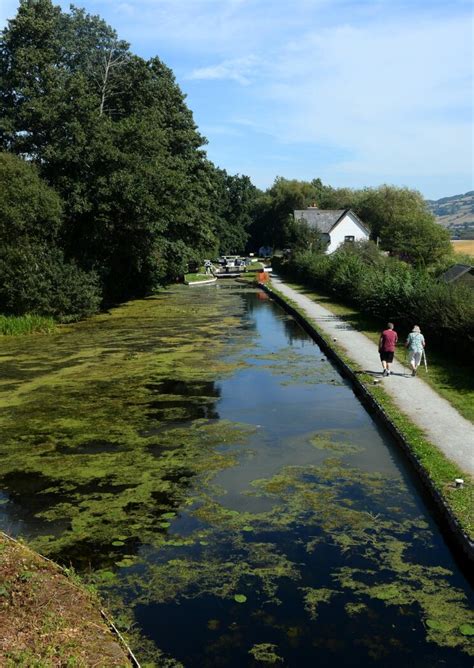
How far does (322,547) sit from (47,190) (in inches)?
1095

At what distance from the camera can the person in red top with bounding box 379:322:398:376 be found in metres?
18.5

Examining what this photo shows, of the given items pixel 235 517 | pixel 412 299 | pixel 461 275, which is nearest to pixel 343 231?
pixel 461 275

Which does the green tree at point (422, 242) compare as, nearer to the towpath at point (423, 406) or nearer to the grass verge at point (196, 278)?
the grass verge at point (196, 278)

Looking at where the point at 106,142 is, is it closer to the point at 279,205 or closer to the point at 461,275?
the point at 461,275

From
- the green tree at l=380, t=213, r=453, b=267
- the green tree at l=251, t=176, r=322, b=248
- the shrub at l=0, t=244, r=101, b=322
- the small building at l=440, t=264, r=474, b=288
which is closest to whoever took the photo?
the small building at l=440, t=264, r=474, b=288

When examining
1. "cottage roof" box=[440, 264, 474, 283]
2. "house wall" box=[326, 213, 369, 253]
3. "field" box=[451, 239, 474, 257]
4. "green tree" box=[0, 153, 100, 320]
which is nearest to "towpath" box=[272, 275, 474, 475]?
"cottage roof" box=[440, 264, 474, 283]

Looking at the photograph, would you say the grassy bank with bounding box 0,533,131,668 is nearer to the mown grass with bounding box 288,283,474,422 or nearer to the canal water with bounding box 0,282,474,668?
the canal water with bounding box 0,282,474,668

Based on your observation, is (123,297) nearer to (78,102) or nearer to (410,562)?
(78,102)

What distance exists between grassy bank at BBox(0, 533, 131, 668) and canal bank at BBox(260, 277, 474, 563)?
16.4 ft

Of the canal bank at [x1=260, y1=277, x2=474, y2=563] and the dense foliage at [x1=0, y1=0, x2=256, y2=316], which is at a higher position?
the dense foliage at [x1=0, y1=0, x2=256, y2=316]

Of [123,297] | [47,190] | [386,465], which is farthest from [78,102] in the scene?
[386,465]

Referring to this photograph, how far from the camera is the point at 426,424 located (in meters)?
13.9

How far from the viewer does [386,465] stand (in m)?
12.6

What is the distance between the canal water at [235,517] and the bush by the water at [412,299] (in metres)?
4.45
